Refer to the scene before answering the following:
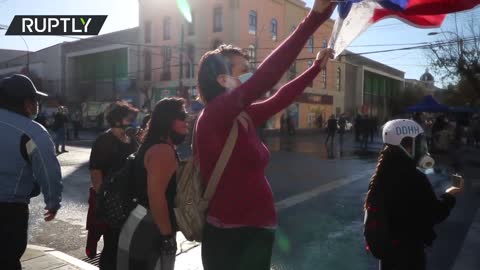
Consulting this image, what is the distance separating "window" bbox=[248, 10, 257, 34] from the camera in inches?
1281

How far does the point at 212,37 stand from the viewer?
32469 mm

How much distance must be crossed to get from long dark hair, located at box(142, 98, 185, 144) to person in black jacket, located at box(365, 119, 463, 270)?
1.47 m

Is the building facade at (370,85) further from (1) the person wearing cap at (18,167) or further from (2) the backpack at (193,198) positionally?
(2) the backpack at (193,198)

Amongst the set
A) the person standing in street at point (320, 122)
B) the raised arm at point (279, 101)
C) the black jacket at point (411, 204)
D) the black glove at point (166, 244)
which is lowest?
the person standing in street at point (320, 122)

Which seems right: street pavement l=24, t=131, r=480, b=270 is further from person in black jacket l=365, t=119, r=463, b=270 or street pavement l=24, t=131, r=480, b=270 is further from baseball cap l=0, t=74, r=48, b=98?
baseball cap l=0, t=74, r=48, b=98

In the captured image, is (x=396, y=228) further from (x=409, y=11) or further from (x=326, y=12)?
(x=326, y=12)

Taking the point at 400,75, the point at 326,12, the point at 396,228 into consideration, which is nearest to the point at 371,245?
the point at 396,228

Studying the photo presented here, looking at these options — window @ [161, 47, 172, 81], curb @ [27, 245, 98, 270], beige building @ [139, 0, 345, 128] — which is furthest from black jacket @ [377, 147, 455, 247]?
window @ [161, 47, 172, 81]


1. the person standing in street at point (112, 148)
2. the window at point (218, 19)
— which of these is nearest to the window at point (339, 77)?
the window at point (218, 19)

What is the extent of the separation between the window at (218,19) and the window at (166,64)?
5.23 m

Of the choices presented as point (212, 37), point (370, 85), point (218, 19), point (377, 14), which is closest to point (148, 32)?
point (212, 37)

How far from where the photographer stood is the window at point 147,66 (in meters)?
37.2

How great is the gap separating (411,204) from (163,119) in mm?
1728

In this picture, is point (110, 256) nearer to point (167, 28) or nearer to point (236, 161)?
point (236, 161)
